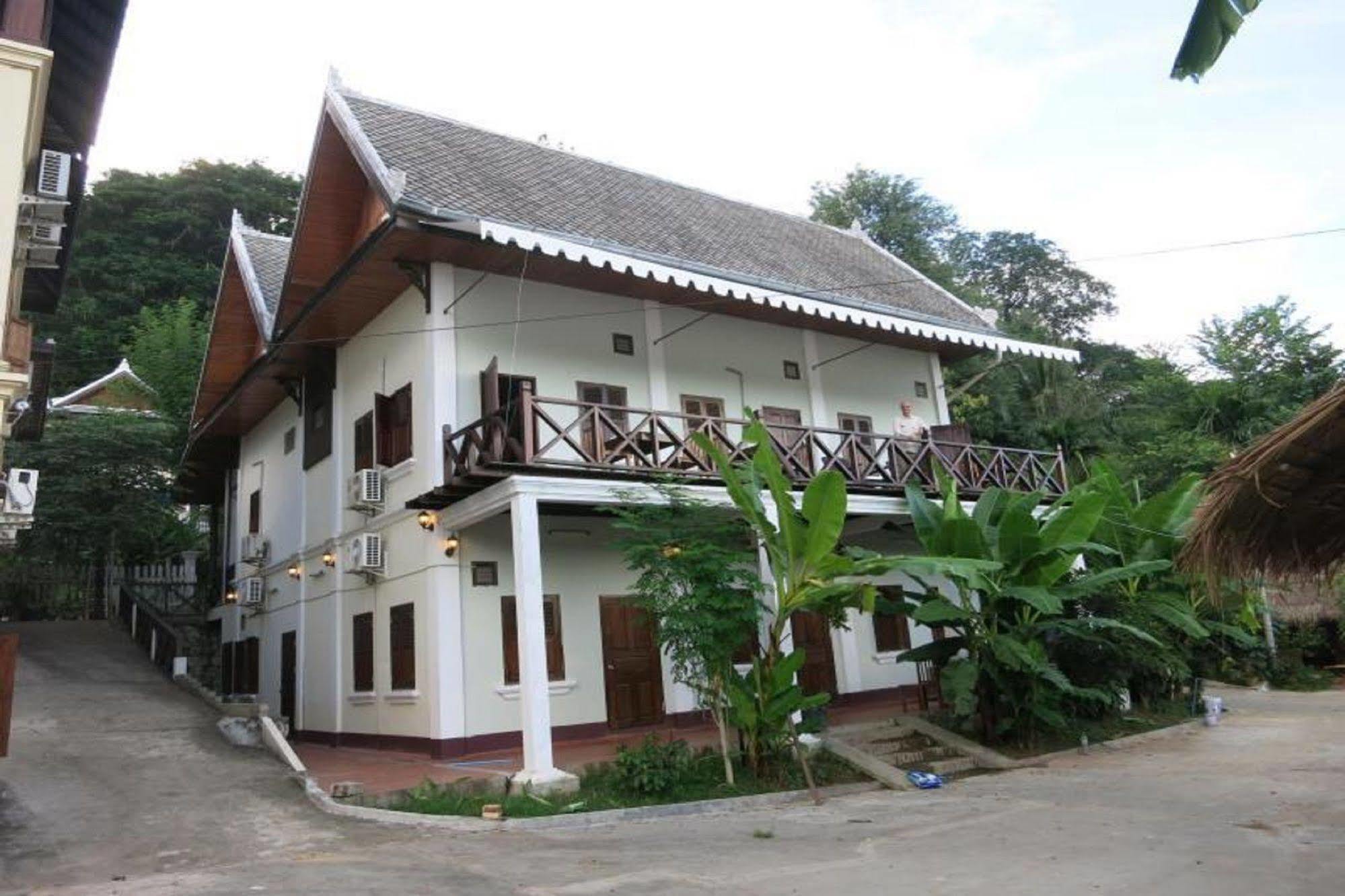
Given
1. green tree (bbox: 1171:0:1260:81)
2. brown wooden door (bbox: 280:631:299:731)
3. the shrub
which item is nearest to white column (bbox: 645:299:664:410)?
the shrub

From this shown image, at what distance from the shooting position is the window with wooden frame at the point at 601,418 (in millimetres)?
10375

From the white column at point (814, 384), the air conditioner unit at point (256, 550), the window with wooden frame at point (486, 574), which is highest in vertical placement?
the white column at point (814, 384)

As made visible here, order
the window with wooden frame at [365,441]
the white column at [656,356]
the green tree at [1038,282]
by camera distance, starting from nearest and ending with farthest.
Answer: the white column at [656,356], the window with wooden frame at [365,441], the green tree at [1038,282]

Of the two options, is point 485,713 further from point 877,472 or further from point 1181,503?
point 1181,503

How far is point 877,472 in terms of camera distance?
1310 cm

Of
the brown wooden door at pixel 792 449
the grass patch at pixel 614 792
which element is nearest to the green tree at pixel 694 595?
the grass patch at pixel 614 792

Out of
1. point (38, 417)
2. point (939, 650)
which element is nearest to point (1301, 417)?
point (939, 650)

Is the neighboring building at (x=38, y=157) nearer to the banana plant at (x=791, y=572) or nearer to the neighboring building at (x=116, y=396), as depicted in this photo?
the banana plant at (x=791, y=572)

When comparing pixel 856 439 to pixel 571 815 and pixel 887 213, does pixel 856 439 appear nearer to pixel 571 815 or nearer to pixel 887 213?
pixel 571 815

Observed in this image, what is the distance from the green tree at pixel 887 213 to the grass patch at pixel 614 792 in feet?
66.7

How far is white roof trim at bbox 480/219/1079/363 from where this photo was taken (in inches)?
382

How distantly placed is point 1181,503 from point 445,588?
1023cm

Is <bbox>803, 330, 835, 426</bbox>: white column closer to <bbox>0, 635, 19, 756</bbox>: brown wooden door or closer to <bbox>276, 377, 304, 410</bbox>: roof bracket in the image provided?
<bbox>276, 377, 304, 410</bbox>: roof bracket

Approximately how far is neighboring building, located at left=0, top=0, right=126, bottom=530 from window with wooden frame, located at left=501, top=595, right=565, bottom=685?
221 inches
